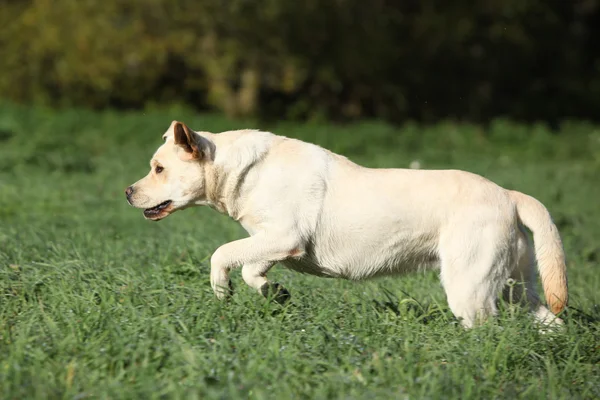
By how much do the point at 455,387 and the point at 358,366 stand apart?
1.64 feet

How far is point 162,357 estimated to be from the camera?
4492 mm

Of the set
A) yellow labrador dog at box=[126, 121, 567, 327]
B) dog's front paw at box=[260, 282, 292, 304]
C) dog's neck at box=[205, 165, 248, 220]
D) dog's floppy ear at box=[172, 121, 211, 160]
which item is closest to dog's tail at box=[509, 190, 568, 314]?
yellow labrador dog at box=[126, 121, 567, 327]

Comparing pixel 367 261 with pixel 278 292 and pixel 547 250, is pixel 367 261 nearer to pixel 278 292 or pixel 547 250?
pixel 278 292

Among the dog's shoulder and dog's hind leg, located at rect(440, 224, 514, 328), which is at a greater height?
the dog's shoulder

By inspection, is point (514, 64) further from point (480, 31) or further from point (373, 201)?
point (373, 201)

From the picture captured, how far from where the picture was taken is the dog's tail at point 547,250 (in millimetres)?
5445

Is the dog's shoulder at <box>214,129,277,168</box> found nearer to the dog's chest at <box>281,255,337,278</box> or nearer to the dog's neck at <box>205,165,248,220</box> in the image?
the dog's neck at <box>205,165,248,220</box>

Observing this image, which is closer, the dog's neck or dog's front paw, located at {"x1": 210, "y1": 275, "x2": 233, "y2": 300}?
dog's front paw, located at {"x1": 210, "y1": 275, "x2": 233, "y2": 300}

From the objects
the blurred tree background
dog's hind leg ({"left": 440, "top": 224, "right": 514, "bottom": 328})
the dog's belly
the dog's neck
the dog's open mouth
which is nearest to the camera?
dog's hind leg ({"left": 440, "top": 224, "right": 514, "bottom": 328})

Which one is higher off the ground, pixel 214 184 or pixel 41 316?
pixel 214 184

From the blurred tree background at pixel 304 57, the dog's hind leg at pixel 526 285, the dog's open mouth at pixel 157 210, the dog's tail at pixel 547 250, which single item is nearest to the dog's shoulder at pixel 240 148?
the dog's open mouth at pixel 157 210

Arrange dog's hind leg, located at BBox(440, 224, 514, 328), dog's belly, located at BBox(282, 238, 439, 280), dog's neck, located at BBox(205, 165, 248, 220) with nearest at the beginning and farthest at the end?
1. dog's hind leg, located at BBox(440, 224, 514, 328)
2. dog's belly, located at BBox(282, 238, 439, 280)
3. dog's neck, located at BBox(205, 165, 248, 220)

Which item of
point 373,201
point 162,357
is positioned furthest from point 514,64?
point 162,357

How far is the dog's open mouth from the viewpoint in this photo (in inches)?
236
